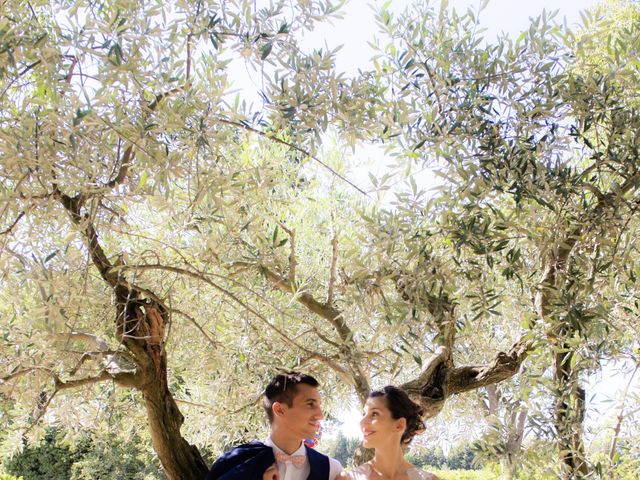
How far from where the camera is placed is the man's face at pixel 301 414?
3850 millimetres

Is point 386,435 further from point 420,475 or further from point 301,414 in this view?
point 301,414

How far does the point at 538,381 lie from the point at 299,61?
183 cm

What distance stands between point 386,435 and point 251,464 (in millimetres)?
738

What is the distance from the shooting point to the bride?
151 inches

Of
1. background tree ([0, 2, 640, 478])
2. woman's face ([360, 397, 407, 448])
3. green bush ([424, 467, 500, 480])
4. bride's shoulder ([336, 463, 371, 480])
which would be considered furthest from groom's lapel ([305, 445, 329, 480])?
green bush ([424, 467, 500, 480])

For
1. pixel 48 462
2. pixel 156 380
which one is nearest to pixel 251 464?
pixel 156 380

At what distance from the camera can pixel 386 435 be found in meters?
3.86

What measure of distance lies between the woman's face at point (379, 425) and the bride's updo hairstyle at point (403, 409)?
0.09ft

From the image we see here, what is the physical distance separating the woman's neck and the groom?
0.79ft

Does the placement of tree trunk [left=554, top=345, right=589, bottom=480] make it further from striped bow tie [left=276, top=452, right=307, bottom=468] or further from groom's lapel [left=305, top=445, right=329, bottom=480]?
striped bow tie [left=276, top=452, right=307, bottom=468]

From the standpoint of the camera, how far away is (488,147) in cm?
323

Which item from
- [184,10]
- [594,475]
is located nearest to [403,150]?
[184,10]

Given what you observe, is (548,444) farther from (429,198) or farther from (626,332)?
(429,198)

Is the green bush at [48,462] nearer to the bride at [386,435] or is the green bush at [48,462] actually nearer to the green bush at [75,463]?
the green bush at [75,463]
